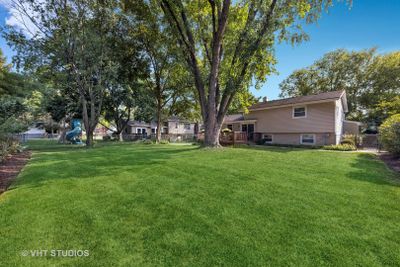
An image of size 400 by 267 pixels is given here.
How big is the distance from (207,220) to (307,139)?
1834 centimetres

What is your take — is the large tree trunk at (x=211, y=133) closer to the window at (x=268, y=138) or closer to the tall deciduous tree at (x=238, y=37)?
the tall deciduous tree at (x=238, y=37)

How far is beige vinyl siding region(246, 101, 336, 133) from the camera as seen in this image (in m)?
17.6

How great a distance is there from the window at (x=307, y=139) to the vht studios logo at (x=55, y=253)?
1970cm

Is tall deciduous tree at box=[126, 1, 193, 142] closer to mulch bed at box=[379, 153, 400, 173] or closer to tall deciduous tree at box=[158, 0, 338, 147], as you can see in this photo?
tall deciduous tree at box=[158, 0, 338, 147]

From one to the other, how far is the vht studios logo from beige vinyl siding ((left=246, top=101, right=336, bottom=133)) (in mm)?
19115

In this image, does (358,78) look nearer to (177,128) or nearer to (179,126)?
(179,126)

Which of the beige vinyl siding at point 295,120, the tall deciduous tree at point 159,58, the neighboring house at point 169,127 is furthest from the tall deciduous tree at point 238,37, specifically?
the neighboring house at point 169,127

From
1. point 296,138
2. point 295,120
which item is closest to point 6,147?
point 295,120

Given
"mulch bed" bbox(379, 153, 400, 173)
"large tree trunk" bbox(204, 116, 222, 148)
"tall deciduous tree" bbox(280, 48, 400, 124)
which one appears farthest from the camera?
"tall deciduous tree" bbox(280, 48, 400, 124)

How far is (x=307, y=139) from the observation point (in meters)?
19.3

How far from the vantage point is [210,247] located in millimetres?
2957

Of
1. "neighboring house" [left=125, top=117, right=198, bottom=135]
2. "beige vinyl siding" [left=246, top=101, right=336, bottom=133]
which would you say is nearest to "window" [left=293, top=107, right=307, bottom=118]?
"beige vinyl siding" [left=246, top=101, right=336, bottom=133]

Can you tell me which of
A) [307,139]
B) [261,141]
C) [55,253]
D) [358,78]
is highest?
[358,78]

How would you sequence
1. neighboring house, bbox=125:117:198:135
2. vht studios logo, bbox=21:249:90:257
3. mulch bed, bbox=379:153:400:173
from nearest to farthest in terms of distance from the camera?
vht studios logo, bbox=21:249:90:257 → mulch bed, bbox=379:153:400:173 → neighboring house, bbox=125:117:198:135
